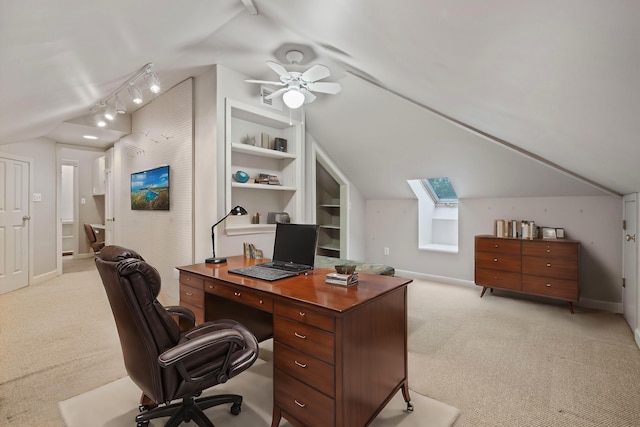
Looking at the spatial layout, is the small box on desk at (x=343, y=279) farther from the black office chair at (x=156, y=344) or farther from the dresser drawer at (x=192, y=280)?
the dresser drawer at (x=192, y=280)

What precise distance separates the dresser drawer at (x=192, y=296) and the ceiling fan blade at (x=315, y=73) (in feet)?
6.48

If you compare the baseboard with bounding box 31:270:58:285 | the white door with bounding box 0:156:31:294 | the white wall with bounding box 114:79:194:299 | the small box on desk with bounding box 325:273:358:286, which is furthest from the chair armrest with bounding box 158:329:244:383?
the baseboard with bounding box 31:270:58:285

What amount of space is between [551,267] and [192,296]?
413cm

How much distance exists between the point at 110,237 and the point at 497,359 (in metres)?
6.80

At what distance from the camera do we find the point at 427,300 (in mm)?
4195

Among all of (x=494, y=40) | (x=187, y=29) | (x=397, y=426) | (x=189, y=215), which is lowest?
(x=397, y=426)

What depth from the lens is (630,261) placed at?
319 centimetres

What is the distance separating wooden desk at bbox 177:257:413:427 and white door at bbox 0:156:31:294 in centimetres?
461

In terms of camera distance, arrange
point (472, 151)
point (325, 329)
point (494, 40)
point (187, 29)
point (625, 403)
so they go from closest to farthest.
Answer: point (494, 40), point (325, 329), point (625, 403), point (187, 29), point (472, 151)

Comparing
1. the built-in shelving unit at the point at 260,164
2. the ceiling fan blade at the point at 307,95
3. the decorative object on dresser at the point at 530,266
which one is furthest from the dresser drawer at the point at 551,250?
the ceiling fan blade at the point at 307,95

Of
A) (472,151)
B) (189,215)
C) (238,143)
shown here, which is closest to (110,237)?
(189,215)

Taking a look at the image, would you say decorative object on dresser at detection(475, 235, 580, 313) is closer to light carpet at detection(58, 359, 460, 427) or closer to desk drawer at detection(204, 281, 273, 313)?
light carpet at detection(58, 359, 460, 427)

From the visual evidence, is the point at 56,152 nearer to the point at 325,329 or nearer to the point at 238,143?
the point at 238,143

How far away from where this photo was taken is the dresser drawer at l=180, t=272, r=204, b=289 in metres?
2.33
